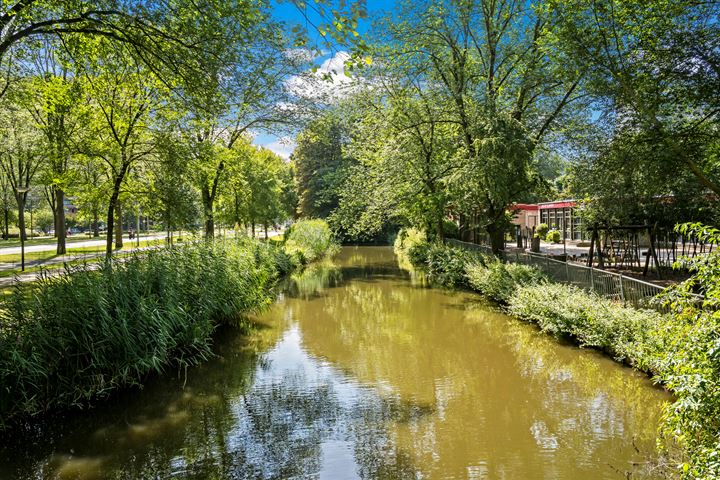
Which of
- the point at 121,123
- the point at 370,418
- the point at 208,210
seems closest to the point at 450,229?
the point at 208,210

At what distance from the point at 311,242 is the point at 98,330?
2448cm

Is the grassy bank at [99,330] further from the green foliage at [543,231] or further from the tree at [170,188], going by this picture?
the green foliage at [543,231]

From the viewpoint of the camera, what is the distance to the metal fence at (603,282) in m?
8.86

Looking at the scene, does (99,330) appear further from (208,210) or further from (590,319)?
(208,210)

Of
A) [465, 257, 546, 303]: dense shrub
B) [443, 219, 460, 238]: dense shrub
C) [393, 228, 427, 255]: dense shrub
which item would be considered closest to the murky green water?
[465, 257, 546, 303]: dense shrub

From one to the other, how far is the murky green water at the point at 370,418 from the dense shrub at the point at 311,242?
16997 mm

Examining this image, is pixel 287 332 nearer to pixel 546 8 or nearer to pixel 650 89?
pixel 650 89

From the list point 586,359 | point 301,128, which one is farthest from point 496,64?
point 586,359

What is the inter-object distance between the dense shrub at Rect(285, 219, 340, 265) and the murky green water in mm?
16997

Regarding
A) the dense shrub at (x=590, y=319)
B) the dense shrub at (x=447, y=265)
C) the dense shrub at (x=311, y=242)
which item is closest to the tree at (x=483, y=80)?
the dense shrub at (x=447, y=265)

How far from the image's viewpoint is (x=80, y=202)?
50.0 ft

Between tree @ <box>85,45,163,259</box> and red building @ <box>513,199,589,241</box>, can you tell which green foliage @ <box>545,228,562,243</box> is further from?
tree @ <box>85,45,163,259</box>

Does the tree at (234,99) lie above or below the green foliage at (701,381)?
above

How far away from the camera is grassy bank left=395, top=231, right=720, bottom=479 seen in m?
3.68
